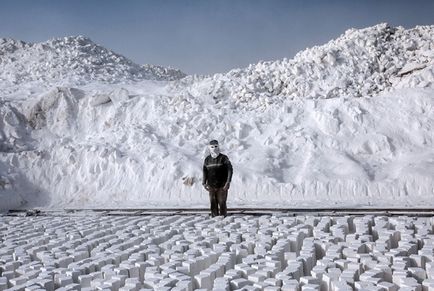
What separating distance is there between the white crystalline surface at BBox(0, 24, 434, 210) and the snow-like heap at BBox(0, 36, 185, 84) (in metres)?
4.91

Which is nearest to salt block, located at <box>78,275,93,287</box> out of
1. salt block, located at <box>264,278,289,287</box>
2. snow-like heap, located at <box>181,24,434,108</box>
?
salt block, located at <box>264,278,289,287</box>

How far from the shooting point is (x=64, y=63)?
82.3 feet

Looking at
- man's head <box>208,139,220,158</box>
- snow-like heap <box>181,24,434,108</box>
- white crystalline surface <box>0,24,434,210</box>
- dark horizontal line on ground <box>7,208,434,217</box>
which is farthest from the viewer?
snow-like heap <box>181,24,434,108</box>

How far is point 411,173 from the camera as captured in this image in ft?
32.8

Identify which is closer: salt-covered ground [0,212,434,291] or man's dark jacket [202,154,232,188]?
salt-covered ground [0,212,434,291]

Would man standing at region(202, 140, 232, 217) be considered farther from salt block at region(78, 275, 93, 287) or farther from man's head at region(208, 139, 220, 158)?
salt block at region(78, 275, 93, 287)

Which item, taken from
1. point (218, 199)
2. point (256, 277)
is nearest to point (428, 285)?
point (256, 277)

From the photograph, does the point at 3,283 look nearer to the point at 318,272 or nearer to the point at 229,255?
the point at 229,255

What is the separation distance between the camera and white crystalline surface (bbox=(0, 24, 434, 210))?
10789mm

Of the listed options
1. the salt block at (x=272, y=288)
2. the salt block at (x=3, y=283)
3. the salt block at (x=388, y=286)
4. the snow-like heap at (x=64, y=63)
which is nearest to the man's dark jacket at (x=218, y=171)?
the salt block at (x=3, y=283)

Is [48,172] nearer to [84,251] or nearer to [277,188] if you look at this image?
[277,188]

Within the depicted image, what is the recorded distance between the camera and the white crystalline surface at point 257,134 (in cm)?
1079

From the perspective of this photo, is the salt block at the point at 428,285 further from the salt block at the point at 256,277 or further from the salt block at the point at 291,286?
the salt block at the point at 256,277

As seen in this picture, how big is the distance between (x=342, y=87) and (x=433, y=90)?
2.78 meters
